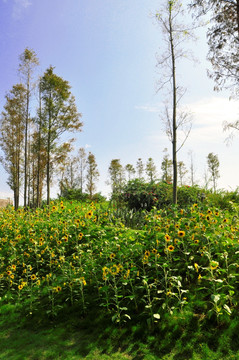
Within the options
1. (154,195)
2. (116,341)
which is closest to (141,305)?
(116,341)

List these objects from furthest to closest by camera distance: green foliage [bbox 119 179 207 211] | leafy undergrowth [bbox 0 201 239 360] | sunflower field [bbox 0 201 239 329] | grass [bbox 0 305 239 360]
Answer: green foliage [bbox 119 179 207 211]
sunflower field [bbox 0 201 239 329]
leafy undergrowth [bbox 0 201 239 360]
grass [bbox 0 305 239 360]

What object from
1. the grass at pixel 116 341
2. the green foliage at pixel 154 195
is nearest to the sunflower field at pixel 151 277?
the grass at pixel 116 341

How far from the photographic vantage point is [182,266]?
13.5 ft

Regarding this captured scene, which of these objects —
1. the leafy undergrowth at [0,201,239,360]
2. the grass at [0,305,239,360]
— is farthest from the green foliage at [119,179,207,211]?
the grass at [0,305,239,360]

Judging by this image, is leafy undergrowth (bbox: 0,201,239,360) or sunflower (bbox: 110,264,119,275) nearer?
leafy undergrowth (bbox: 0,201,239,360)

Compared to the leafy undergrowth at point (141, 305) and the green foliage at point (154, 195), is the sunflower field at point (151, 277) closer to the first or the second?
the leafy undergrowth at point (141, 305)

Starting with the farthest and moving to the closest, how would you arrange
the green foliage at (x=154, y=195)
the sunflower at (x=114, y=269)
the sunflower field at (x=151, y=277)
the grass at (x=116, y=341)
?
the green foliage at (x=154, y=195)
the sunflower at (x=114, y=269)
the sunflower field at (x=151, y=277)
the grass at (x=116, y=341)

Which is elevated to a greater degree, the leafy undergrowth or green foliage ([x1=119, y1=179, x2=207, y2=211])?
green foliage ([x1=119, y1=179, x2=207, y2=211])

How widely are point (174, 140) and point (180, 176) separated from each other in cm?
2437

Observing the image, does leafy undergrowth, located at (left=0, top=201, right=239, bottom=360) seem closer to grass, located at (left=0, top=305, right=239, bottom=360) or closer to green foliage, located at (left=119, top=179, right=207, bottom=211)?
grass, located at (left=0, top=305, right=239, bottom=360)

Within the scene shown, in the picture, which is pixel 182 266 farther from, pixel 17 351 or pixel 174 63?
pixel 174 63

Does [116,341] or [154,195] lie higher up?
[154,195]

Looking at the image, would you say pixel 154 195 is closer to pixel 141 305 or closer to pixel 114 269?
pixel 114 269

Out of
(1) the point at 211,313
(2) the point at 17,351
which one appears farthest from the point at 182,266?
(2) the point at 17,351
